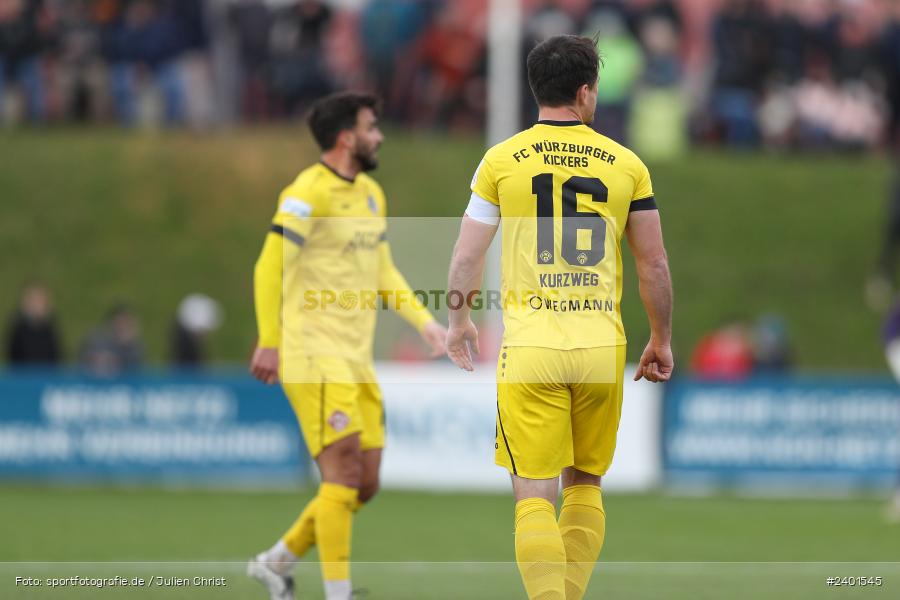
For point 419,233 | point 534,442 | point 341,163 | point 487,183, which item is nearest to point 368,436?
point 341,163

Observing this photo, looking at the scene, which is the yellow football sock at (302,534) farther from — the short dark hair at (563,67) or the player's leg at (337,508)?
the short dark hair at (563,67)

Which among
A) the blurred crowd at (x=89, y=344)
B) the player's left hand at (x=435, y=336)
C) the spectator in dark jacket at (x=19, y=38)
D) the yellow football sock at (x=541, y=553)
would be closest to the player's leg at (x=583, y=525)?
the yellow football sock at (x=541, y=553)

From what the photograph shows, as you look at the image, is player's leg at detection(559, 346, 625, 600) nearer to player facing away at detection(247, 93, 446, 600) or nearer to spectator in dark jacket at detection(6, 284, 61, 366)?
player facing away at detection(247, 93, 446, 600)

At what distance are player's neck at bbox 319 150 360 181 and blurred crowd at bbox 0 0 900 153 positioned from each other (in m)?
13.4

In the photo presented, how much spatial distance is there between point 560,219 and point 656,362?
2.82 feet

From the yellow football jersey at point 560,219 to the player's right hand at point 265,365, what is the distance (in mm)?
1755

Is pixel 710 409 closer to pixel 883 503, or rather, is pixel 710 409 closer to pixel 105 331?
pixel 883 503

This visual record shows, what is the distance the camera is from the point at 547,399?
267 inches

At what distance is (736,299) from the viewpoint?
79.8 feet

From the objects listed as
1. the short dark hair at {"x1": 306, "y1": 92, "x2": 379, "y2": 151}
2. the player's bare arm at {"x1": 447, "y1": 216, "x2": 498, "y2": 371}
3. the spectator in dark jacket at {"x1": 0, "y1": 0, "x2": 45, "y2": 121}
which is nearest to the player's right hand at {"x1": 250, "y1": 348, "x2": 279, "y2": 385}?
the short dark hair at {"x1": 306, "y1": 92, "x2": 379, "y2": 151}

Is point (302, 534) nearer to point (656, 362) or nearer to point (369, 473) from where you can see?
point (369, 473)

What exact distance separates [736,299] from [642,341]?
2461mm

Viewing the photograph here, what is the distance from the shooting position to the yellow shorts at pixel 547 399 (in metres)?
6.76

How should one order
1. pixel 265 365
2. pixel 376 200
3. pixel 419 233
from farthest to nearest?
pixel 419 233
pixel 376 200
pixel 265 365
